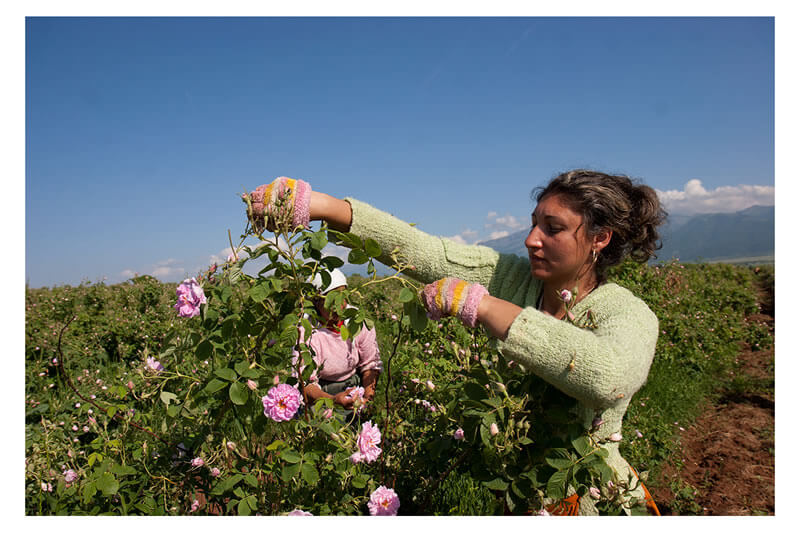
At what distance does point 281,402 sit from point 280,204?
1.67 ft

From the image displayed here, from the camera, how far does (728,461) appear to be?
399 cm

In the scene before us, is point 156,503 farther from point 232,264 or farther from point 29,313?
point 29,313

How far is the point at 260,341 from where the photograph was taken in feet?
4.46

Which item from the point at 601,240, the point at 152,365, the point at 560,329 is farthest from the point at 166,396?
the point at 601,240

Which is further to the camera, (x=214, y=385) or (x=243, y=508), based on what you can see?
(x=243, y=508)

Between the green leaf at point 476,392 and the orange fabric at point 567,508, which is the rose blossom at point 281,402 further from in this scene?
the orange fabric at point 567,508

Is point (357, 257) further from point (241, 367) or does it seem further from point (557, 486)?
point (557, 486)

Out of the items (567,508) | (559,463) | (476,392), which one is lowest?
(567,508)

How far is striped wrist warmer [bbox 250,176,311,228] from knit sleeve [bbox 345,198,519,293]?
215 millimetres

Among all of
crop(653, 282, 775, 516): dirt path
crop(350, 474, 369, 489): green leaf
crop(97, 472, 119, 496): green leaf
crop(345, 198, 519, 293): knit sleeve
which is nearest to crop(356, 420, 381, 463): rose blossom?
crop(350, 474, 369, 489): green leaf

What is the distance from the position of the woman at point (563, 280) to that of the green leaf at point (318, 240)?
0.10 m

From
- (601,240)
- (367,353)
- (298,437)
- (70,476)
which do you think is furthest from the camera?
(367,353)

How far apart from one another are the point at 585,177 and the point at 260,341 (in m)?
1.20

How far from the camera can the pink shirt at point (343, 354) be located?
3020 millimetres
